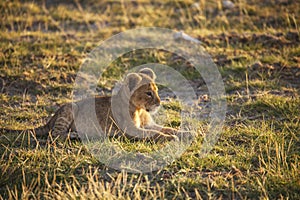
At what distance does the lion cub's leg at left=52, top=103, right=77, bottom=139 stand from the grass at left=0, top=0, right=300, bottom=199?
36 centimetres

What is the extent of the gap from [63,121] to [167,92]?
2.67 meters

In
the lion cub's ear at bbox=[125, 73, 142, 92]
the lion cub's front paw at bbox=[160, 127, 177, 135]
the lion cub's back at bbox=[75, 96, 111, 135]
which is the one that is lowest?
the lion cub's front paw at bbox=[160, 127, 177, 135]

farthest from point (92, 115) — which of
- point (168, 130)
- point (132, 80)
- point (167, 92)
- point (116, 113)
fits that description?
point (167, 92)

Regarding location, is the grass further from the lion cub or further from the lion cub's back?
the lion cub's back

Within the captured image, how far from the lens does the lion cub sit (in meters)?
6.38

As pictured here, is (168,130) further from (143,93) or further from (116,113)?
(116,113)

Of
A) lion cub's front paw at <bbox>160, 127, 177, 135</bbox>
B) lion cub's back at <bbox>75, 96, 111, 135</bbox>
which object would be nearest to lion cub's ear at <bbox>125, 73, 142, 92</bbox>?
lion cub's back at <bbox>75, 96, 111, 135</bbox>

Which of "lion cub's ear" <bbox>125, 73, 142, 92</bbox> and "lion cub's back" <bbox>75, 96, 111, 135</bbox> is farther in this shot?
"lion cub's back" <bbox>75, 96, 111, 135</bbox>

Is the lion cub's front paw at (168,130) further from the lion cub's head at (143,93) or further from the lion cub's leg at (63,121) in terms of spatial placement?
the lion cub's leg at (63,121)

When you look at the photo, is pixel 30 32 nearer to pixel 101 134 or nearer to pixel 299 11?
pixel 101 134

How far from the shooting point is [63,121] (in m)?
6.39

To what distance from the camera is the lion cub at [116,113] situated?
20.9 feet

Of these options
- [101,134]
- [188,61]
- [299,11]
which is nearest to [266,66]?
[188,61]

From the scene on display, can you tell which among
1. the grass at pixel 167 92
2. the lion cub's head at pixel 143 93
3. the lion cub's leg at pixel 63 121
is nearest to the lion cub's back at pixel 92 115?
the lion cub's leg at pixel 63 121
